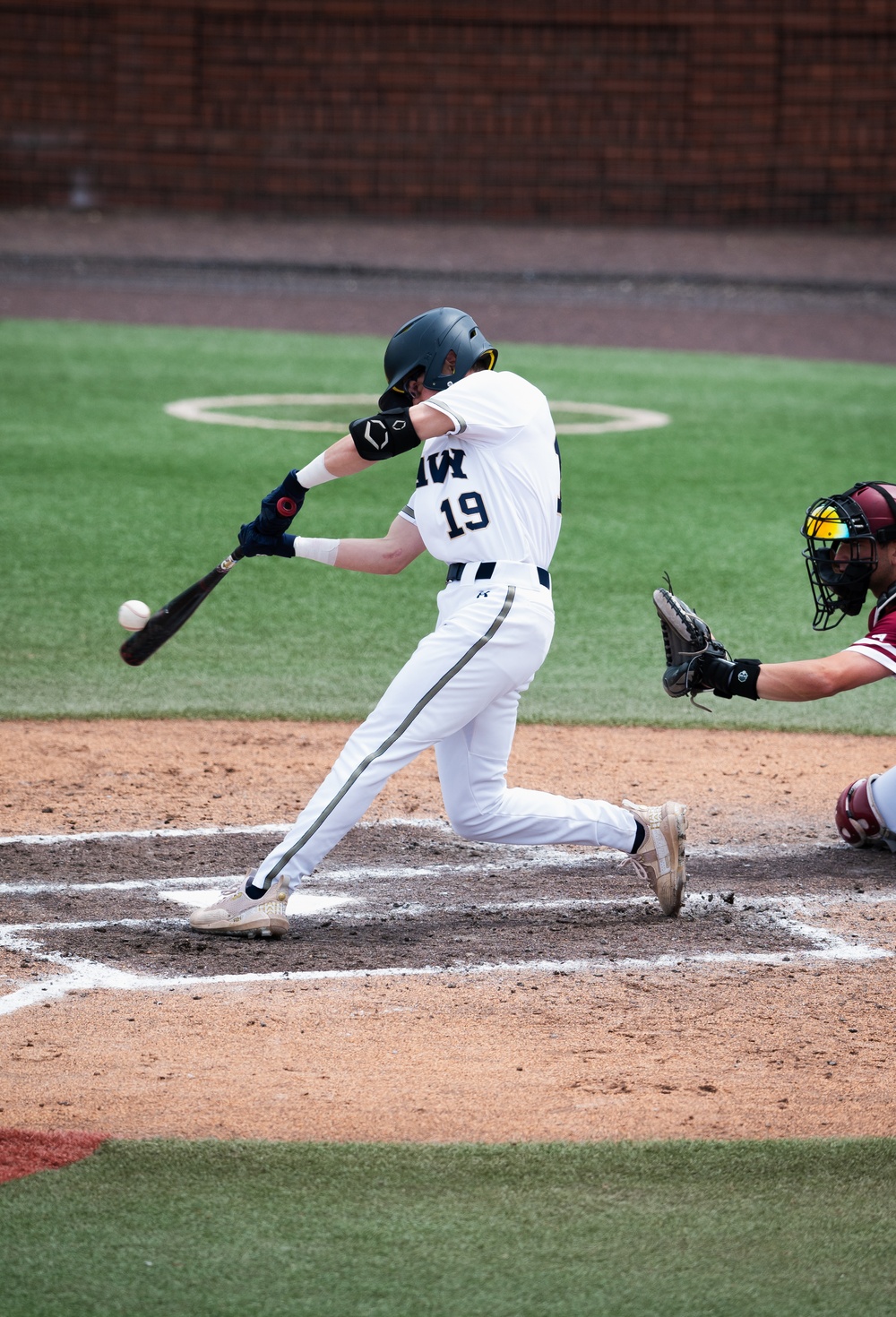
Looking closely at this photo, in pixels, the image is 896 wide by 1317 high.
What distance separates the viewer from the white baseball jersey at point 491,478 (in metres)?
4.39

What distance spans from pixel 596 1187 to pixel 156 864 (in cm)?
232

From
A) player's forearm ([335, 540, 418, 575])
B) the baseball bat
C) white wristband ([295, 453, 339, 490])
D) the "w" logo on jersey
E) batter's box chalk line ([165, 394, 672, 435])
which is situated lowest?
batter's box chalk line ([165, 394, 672, 435])

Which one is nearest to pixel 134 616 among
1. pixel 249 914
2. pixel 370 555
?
pixel 370 555

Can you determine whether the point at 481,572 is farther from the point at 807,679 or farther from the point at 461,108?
the point at 461,108

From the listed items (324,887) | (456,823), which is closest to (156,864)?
(324,887)

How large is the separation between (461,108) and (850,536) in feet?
69.1

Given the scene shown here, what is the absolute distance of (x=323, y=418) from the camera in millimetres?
12734

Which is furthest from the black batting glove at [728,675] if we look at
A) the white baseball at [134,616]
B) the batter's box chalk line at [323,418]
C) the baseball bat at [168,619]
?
the batter's box chalk line at [323,418]

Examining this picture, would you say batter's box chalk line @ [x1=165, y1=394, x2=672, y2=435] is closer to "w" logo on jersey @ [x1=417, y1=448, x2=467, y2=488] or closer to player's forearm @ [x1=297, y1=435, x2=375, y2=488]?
player's forearm @ [x1=297, y1=435, x2=375, y2=488]

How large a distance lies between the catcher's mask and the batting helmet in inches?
28.9

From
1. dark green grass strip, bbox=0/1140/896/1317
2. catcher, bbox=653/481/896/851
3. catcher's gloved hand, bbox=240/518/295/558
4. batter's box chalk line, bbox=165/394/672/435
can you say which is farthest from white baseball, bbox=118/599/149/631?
batter's box chalk line, bbox=165/394/672/435

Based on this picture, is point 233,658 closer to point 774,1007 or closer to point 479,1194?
point 774,1007

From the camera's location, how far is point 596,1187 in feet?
10.3

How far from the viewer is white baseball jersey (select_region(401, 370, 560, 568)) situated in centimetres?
439
